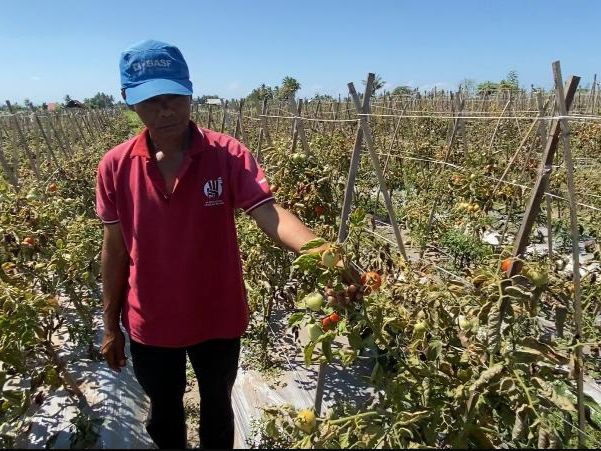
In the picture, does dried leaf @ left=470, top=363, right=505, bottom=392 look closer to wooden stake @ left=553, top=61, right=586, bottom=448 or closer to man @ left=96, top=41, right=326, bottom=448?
wooden stake @ left=553, top=61, right=586, bottom=448

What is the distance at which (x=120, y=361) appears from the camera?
1926 millimetres

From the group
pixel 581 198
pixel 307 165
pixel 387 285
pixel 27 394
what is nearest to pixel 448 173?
pixel 581 198

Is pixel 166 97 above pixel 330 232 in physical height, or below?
above

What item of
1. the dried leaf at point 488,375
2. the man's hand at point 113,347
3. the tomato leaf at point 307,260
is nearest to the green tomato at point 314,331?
the tomato leaf at point 307,260

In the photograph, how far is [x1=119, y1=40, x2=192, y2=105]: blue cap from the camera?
141 cm

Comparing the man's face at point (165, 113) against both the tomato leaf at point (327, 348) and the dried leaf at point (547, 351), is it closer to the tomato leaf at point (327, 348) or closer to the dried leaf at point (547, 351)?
the tomato leaf at point (327, 348)

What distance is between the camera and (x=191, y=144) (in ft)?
5.14

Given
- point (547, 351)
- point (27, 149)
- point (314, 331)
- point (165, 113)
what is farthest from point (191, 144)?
point (27, 149)

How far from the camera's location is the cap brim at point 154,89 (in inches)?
54.9

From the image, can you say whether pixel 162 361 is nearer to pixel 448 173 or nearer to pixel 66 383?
pixel 66 383

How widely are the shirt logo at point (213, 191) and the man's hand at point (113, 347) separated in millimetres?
693

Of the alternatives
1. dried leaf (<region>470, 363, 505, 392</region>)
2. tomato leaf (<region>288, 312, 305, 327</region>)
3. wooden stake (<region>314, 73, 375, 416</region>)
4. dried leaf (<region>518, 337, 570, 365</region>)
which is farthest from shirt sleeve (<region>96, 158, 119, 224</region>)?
dried leaf (<region>518, 337, 570, 365</region>)

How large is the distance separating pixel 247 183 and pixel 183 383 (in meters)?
0.88

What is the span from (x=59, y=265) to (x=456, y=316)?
2.22m
